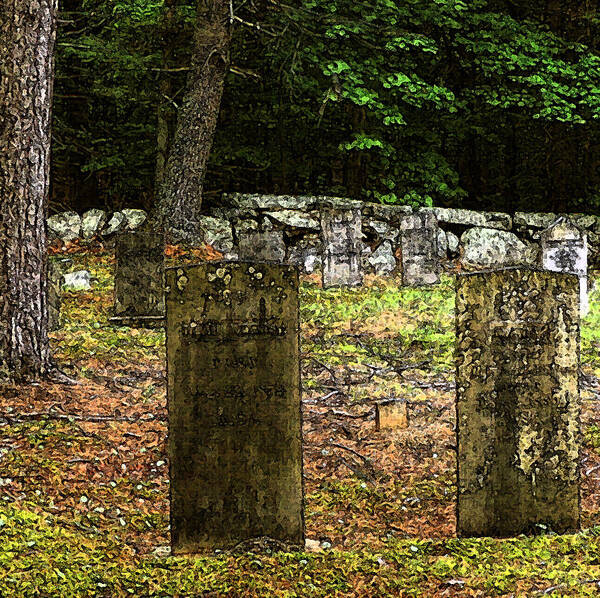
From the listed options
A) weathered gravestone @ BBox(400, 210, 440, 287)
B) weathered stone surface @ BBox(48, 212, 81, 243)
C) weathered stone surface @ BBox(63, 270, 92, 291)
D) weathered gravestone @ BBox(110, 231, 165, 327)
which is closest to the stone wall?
weathered stone surface @ BBox(48, 212, 81, 243)

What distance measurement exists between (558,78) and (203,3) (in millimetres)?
8387

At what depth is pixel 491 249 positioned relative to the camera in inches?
633

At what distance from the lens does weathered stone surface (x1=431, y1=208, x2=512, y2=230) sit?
15.9 m

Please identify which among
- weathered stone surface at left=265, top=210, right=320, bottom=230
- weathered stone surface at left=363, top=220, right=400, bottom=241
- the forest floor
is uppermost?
weathered stone surface at left=265, top=210, right=320, bottom=230

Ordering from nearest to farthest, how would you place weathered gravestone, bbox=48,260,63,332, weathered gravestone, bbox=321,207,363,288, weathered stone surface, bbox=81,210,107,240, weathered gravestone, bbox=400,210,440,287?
weathered gravestone, bbox=48,260,63,332
weathered gravestone, bbox=321,207,363,288
weathered gravestone, bbox=400,210,440,287
weathered stone surface, bbox=81,210,107,240

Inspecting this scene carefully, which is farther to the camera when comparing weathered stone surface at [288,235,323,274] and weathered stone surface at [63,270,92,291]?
weathered stone surface at [288,235,323,274]

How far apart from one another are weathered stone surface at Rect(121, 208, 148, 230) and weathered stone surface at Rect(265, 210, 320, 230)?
2.22 metres

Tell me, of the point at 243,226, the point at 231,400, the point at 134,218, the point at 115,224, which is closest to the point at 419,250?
the point at 243,226

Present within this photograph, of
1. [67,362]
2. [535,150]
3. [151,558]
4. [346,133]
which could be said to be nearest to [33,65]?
A: [67,362]

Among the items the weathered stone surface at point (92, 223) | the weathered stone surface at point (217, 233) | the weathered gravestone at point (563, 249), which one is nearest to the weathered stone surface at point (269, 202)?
the weathered stone surface at point (217, 233)

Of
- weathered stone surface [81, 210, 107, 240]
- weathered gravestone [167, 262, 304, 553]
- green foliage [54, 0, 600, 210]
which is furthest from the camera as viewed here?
green foliage [54, 0, 600, 210]

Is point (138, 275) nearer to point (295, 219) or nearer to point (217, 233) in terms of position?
point (217, 233)

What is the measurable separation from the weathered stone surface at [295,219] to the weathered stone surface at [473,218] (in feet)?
8.08

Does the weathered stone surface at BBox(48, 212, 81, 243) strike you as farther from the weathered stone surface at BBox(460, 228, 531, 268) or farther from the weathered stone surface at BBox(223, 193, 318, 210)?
the weathered stone surface at BBox(460, 228, 531, 268)
